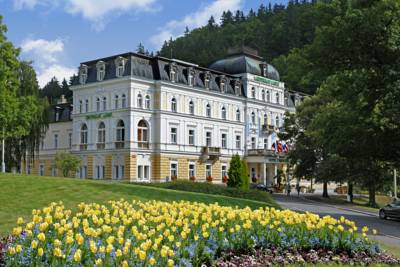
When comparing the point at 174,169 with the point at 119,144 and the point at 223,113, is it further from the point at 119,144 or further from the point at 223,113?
the point at 223,113

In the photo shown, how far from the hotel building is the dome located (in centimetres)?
15

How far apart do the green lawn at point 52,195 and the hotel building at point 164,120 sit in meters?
34.8

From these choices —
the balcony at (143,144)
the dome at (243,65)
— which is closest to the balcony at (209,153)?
the balcony at (143,144)

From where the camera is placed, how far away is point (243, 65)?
248ft

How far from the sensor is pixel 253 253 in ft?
34.3

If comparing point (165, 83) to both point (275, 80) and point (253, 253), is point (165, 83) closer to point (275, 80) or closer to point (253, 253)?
point (275, 80)

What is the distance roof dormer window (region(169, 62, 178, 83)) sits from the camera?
6408 centimetres

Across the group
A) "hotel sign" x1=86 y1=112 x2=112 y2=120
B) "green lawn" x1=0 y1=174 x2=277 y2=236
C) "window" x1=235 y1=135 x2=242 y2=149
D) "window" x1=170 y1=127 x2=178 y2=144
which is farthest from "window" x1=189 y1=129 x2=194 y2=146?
"green lawn" x1=0 y1=174 x2=277 y2=236

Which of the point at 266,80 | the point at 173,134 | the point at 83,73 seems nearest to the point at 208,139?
the point at 173,134

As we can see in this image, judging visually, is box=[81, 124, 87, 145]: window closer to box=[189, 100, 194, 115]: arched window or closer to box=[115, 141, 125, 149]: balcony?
box=[115, 141, 125, 149]: balcony

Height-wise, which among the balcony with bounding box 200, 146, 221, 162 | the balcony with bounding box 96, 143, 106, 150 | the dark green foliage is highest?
the balcony with bounding box 96, 143, 106, 150

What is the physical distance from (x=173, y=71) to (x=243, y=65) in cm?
1475

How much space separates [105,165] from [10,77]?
20959mm

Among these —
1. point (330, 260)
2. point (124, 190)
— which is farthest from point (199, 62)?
point (330, 260)
